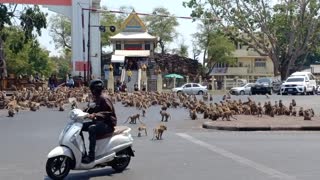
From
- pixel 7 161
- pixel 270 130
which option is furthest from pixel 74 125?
pixel 270 130

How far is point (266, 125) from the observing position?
2019 cm

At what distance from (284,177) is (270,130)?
954 centimetres

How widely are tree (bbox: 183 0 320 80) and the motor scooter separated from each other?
56404 millimetres

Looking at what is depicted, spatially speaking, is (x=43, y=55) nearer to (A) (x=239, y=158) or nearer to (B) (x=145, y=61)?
(B) (x=145, y=61)

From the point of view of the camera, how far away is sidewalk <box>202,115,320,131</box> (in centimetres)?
1980

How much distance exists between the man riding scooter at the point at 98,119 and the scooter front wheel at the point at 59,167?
11.7 inches

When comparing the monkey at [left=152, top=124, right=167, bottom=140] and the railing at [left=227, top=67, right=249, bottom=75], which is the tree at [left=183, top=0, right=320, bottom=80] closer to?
the railing at [left=227, top=67, right=249, bottom=75]

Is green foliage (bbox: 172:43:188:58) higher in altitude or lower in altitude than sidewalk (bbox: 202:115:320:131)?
higher

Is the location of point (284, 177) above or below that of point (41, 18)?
below

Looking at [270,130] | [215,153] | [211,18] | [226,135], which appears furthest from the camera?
[211,18]

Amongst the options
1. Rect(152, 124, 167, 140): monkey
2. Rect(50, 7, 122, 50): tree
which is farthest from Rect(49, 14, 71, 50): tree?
Rect(152, 124, 167, 140): monkey

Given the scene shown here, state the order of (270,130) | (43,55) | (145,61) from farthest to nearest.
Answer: (43,55)
(145,61)
(270,130)

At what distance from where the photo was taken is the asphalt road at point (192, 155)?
10711 millimetres

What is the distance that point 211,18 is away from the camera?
65.4m
